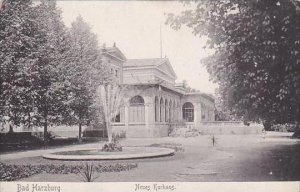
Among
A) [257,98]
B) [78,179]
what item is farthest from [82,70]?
[257,98]

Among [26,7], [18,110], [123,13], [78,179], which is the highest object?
[26,7]

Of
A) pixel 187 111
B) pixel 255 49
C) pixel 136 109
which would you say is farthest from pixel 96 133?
pixel 187 111

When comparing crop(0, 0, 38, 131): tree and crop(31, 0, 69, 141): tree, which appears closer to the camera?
crop(0, 0, 38, 131): tree

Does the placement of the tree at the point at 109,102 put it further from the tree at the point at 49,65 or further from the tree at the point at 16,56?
the tree at the point at 16,56

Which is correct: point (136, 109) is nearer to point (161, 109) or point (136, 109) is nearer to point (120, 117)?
point (120, 117)

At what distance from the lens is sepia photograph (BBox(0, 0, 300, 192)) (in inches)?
111

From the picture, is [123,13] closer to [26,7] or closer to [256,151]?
[26,7]

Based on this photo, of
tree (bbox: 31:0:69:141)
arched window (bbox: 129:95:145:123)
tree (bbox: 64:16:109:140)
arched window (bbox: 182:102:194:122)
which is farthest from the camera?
arched window (bbox: 182:102:194:122)

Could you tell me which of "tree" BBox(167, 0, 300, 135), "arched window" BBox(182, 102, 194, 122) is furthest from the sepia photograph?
"arched window" BBox(182, 102, 194, 122)

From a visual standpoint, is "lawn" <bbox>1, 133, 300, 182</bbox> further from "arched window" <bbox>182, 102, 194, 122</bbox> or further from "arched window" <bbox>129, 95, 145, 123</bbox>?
"arched window" <bbox>182, 102, 194, 122</bbox>

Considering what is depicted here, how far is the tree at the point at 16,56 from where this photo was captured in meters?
3.58

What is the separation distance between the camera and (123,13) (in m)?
3.12

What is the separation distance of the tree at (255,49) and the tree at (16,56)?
1500mm

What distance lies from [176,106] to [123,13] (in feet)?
13.4
